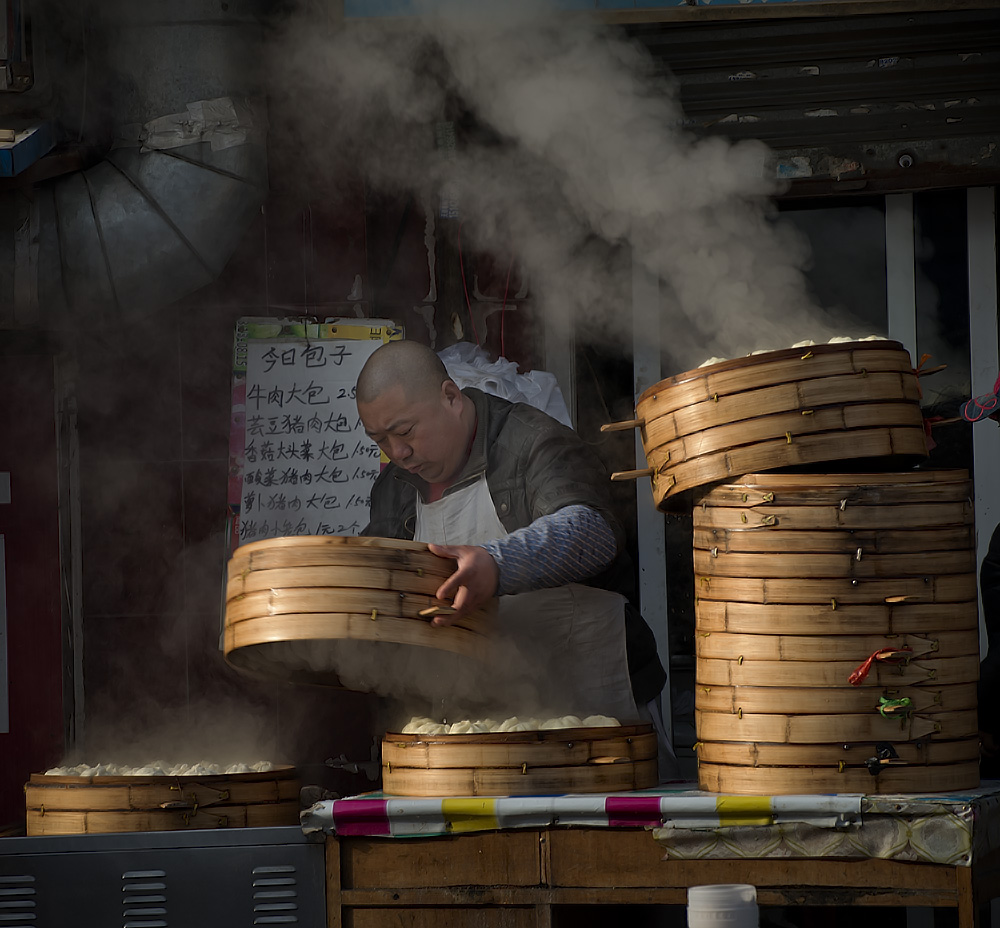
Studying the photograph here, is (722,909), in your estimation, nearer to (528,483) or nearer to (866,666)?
(866,666)

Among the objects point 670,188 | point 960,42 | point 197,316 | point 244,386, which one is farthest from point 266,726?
point 960,42

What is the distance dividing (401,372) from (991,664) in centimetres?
223

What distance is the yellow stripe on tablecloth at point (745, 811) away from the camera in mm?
3219

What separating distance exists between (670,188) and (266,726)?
2.74 metres

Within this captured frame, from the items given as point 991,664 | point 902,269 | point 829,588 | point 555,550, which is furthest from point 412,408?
point 902,269

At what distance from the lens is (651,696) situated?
4578 mm

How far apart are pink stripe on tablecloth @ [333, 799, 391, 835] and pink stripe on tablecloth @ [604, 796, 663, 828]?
0.60 m

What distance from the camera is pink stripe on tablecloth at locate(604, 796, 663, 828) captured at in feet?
10.8

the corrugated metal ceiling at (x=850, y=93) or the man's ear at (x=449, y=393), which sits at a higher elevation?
the corrugated metal ceiling at (x=850, y=93)

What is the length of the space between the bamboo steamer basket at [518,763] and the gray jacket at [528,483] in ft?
2.50

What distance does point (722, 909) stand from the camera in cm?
246

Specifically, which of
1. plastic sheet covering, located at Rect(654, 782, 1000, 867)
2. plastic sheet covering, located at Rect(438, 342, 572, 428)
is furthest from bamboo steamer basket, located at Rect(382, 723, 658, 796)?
plastic sheet covering, located at Rect(438, 342, 572, 428)

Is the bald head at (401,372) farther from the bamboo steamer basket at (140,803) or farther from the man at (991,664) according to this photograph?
the man at (991,664)

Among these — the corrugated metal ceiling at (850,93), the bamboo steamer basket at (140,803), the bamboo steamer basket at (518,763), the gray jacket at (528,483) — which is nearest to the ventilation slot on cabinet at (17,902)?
the bamboo steamer basket at (140,803)
